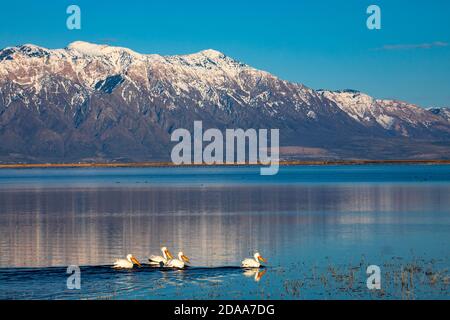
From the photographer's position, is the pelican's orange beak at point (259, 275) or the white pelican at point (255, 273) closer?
the pelican's orange beak at point (259, 275)

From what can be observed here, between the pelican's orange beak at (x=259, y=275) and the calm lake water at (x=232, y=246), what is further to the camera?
the pelican's orange beak at (x=259, y=275)

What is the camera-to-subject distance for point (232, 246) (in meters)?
48.5

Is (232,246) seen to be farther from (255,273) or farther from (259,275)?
(259,275)

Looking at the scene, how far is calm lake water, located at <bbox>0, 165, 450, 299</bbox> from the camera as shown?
3406 centimetres

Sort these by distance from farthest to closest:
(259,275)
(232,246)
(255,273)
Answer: (232,246), (255,273), (259,275)

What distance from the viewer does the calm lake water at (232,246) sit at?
3406 cm

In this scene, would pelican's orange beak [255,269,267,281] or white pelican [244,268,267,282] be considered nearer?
pelican's orange beak [255,269,267,281]

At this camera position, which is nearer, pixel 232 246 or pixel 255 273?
pixel 255 273

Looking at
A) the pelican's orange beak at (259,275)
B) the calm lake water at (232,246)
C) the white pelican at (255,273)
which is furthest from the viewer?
the white pelican at (255,273)

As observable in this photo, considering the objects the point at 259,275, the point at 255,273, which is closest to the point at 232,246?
the point at 255,273

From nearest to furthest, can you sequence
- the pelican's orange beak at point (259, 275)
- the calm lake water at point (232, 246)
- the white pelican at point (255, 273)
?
the calm lake water at point (232, 246) < the pelican's orange beak at point (259, 275) < the white pelican at point (255, 273)

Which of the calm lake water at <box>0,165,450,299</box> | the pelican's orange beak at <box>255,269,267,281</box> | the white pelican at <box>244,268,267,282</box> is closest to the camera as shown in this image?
the calm lake water at <box>0,165,450,299</box>
